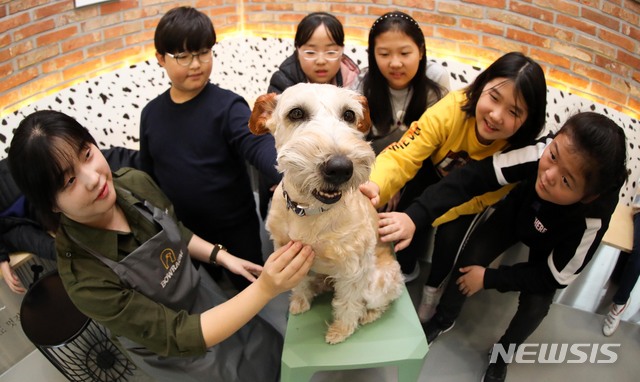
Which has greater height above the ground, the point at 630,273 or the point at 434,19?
the point at 434,19

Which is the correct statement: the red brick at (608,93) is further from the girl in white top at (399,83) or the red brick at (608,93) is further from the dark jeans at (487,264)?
the dark jeans at (487,264)

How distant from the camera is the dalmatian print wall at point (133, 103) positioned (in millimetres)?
2316

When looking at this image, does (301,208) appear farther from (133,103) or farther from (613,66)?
(613,66)

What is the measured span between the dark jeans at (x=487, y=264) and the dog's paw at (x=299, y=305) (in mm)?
784

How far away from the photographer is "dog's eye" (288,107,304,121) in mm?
1142

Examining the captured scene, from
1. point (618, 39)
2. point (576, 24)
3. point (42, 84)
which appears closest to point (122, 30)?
point (42, 84)

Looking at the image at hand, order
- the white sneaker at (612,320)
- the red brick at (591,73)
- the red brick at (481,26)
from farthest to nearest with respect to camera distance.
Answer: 1. the red brick at (481,26)
2. the red brick at (591,73)
3. the white sneaker at (612,320)

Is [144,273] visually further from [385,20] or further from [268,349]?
[385,20]

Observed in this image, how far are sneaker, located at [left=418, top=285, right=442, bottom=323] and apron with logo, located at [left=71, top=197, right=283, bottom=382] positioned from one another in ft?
2.78

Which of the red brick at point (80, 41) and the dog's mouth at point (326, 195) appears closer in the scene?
the dog's mouth at point (326, 195)

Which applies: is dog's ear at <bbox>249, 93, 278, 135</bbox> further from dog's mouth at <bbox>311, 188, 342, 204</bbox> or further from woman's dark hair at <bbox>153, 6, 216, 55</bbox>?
woman's dark hair at <bbox>153, 6, 216, 55</bbox>

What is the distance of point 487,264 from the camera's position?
5.95 feet

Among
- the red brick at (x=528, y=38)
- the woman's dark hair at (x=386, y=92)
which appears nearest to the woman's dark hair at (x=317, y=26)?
the woman's dark hair at (x=386, y=92)

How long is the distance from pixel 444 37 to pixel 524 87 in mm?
1708
